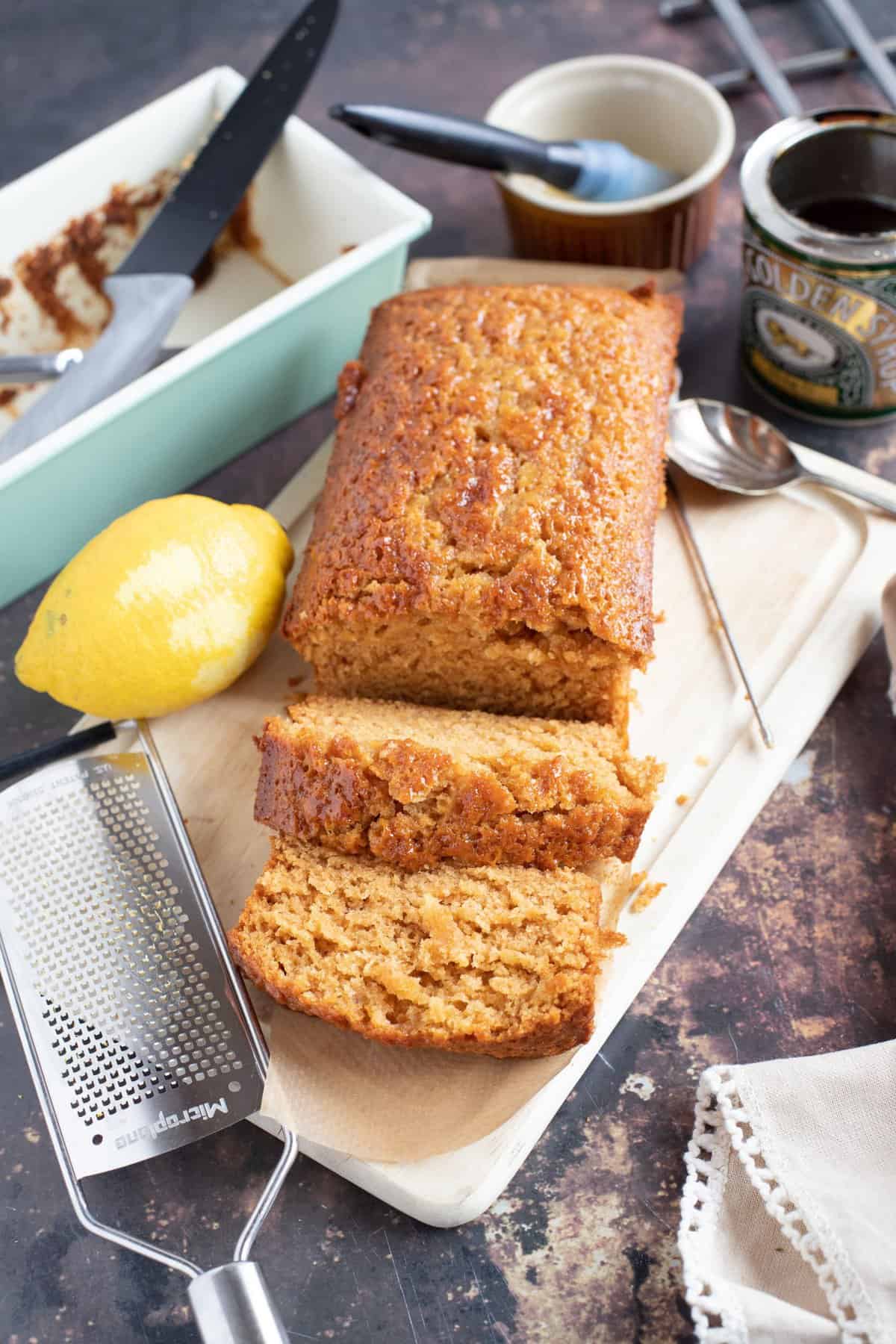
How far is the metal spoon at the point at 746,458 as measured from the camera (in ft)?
10.1

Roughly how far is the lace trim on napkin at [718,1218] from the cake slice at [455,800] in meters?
0.50

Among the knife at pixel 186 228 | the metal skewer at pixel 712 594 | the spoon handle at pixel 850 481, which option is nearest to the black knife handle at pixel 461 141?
A: the knife at pixel 186 228

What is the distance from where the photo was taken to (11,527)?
3.02m

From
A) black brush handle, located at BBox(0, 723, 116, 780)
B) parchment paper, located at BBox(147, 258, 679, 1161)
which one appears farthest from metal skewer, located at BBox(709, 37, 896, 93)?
black brush handle, located at BBox(0, 723, 116, 780)

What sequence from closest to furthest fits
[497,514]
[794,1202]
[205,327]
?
[794,1202] → [497,514] → [205,327]

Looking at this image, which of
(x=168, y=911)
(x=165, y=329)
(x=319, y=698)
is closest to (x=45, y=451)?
(x=165, y=329)

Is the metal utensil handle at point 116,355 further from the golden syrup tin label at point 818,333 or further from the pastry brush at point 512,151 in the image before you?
the golden syrup tin label at point 818,333

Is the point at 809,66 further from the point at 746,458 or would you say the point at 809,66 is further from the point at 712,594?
the point at 712,594

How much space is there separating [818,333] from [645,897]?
153 cm

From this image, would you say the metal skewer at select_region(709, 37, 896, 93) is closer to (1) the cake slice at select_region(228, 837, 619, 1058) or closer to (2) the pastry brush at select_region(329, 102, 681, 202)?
(2) the pastry brush at select_region(329, 102, 681, 202)

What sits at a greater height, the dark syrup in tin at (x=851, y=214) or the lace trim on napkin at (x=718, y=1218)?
the dark syrup in tin at (x=851, y=214)

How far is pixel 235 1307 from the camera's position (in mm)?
1921

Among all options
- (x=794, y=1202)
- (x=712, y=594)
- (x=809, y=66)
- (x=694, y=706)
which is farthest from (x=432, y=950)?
(x=809, y=66)

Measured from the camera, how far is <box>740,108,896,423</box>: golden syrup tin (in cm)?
289
